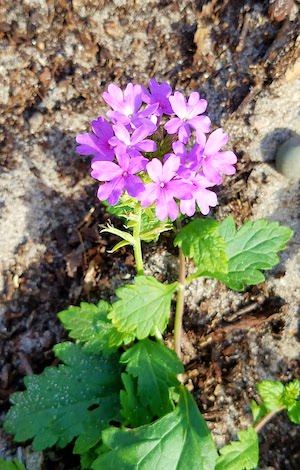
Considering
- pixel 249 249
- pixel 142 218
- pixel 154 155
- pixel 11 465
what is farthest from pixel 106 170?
pixel 11 465

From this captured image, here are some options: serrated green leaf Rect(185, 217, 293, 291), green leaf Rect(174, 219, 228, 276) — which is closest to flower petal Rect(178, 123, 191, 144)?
green leaf Rect(174, 219, 228, 276)

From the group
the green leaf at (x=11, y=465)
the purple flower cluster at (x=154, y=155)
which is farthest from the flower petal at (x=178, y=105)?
the green leaf at (x=11, y=465)

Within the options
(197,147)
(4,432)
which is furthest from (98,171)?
(4,432)

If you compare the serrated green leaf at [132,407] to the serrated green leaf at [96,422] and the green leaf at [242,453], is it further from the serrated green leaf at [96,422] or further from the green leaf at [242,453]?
the green leaf at [242,453]

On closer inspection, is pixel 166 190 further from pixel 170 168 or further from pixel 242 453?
pixel 242 453

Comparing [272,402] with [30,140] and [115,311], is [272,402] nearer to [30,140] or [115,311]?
[115,311]
